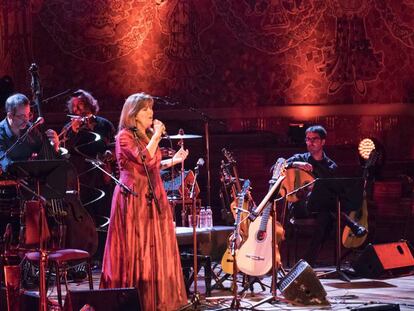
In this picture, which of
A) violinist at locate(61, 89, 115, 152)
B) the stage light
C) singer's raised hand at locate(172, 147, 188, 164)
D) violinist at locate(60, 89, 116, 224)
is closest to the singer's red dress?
singer's raised hand at locate(172, 147, 188, 164)

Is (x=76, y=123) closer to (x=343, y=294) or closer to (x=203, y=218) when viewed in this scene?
(x=203, y=218)

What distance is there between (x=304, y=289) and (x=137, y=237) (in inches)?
59.8

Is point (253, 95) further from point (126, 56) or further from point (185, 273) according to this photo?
point (185, 273)

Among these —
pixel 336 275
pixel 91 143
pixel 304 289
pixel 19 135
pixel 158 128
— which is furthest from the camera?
pixel 91 143

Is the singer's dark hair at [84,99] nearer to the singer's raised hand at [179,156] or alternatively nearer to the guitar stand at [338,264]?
the singer's raised hand at [179,156]

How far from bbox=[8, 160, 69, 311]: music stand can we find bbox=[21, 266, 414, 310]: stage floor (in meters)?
1.59

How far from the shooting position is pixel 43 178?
5.77 meters

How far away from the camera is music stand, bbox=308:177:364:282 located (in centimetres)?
802

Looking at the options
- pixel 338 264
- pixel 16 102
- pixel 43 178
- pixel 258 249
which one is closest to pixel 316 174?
pixel 338 264

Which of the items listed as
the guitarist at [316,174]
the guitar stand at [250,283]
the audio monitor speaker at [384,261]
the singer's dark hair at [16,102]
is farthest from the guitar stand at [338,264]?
the singer's dark hair at [16,102]

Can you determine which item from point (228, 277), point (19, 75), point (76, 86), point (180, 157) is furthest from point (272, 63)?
point (180, 157)

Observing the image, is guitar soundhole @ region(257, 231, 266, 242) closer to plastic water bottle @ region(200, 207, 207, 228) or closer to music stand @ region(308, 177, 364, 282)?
plastic water bottle @ region(200, 207, 207, 228)

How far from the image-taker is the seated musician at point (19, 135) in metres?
7.45

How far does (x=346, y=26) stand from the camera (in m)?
11.8
